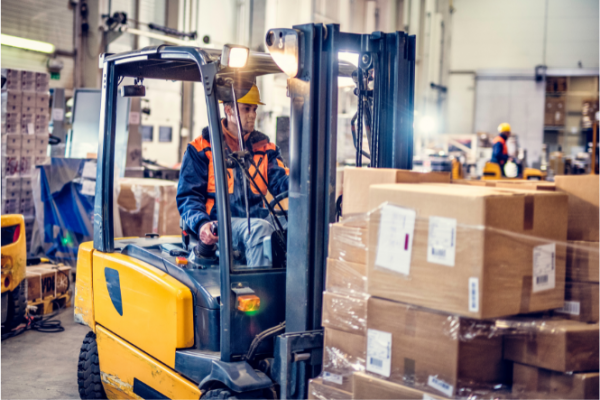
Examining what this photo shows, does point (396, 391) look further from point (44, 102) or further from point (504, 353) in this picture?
point (44, 102)

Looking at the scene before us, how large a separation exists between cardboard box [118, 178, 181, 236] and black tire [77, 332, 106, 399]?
11.2 ft

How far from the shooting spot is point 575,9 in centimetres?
2206

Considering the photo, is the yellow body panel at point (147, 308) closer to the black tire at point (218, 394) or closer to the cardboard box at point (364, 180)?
the black tire at point (218, 394)

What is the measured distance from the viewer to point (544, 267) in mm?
1959

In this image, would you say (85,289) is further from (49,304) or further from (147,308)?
(49,304)

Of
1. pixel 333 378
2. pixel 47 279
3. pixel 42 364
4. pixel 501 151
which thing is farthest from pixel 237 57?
pixel 501 151

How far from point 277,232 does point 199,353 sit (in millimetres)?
649

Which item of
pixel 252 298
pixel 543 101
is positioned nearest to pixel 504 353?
pixel 252 298

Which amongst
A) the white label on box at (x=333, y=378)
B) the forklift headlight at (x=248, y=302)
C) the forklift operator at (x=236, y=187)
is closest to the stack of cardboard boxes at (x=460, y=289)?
the white label on box at (x=333, y=378)

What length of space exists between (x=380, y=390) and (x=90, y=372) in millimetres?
2293

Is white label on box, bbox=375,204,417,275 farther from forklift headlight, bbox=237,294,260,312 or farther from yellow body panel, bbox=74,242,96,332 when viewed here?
yellow body panel, bbox=74,242,96,332

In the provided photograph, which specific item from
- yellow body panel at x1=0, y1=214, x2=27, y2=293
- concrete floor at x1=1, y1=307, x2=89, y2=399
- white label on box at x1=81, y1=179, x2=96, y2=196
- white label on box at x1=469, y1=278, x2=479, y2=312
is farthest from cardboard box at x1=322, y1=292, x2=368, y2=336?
white label on box at x1=81, y1=179, x2=96, y2=196

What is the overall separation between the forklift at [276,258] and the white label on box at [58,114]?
7.05 m

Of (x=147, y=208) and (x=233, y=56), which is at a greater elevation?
(x=233, y=56)
